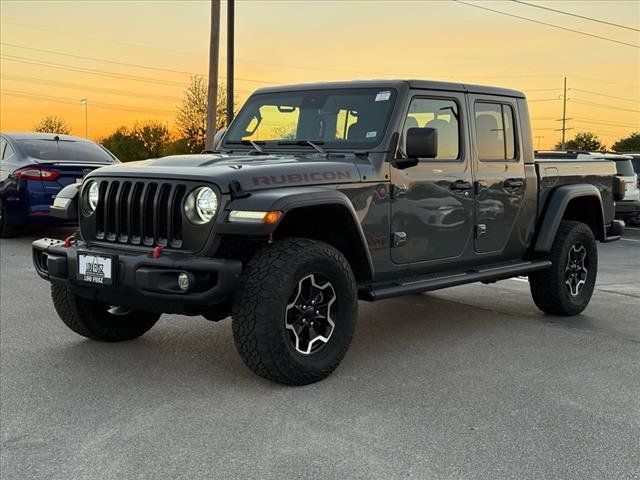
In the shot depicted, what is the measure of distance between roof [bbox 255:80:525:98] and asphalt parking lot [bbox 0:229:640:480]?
1.88m

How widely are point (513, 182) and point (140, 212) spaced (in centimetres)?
→ 314

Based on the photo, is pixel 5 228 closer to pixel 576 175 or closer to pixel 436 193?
pixel 436 193

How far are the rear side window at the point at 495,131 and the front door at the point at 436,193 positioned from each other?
9.3 inches

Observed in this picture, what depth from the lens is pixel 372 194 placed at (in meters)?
4.98

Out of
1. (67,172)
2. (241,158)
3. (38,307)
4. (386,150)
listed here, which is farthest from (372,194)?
(67,172)

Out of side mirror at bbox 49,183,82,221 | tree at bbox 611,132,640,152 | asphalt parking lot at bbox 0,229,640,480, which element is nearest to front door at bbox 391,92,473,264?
asphalt parking lot at bbox 0,229,640,480

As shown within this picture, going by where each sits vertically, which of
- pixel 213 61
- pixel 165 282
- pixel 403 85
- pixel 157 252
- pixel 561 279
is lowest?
pixel 561 279

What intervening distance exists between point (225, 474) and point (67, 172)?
28.1 feet

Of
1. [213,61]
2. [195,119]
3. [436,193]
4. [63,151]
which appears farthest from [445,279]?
[195,119]

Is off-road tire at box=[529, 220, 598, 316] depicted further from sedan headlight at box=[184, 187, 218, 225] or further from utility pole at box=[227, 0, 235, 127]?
utility pole at box=[227, 0, 235, 127]

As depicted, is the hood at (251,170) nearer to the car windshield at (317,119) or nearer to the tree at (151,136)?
the car windshield at (317,119)

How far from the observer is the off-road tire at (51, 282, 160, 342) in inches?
207

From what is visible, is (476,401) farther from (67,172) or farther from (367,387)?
(67,172)

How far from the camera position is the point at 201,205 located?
433 cm
